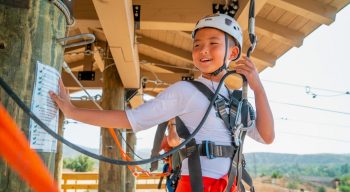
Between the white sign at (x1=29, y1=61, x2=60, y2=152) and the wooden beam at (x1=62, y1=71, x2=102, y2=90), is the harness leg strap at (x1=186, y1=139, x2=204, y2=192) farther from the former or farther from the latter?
the wooden beam at (x1=62, y1=71, x2=102, y2=90)

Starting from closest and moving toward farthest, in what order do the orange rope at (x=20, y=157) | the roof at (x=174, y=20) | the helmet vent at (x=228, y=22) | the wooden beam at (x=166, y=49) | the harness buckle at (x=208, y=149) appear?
the orange rope at (x=20, y=157)
the harness buckle at (x=208, y=149)
the helmet vent at (x=228, y=22)
the roof at (x=174, y=20)
the wooden beam at (x=166, y=49)

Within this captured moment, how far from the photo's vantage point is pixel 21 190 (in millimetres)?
1077

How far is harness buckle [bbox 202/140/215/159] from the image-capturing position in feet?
5.47

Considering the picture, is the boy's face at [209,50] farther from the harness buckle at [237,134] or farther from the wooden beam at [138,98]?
the wooden beam at [138,98]

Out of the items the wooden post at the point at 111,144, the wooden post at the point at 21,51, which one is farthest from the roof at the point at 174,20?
the wooden post at the point at 21,51

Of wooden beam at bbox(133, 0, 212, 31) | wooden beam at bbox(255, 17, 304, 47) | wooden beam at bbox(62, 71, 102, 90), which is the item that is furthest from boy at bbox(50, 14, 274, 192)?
wooden beam at bbox(62, 71, 102, 90)

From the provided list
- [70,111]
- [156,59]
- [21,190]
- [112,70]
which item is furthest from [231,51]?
[156,59]

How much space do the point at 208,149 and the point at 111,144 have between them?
349 centimetres

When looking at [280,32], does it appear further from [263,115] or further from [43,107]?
[43,107]

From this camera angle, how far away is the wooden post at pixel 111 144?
16.0ft

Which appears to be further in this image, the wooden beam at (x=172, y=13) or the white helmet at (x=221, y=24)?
the wooden beam at (x=172, y=13)

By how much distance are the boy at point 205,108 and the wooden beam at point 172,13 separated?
1.54 metres

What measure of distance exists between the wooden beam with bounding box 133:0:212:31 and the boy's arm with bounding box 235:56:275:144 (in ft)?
5.75

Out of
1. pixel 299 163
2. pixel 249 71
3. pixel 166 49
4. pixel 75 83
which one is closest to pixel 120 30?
pixel 249 71
